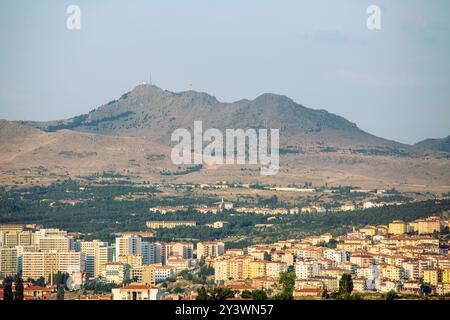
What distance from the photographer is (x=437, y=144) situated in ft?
355

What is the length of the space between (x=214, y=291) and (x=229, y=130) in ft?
238

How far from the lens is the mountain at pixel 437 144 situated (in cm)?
10644

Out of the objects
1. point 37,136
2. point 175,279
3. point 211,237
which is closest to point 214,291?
point 175,279

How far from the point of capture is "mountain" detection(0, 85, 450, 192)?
87.6 m

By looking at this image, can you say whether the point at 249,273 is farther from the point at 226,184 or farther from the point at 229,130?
the point at 229,130

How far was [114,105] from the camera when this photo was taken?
384ft

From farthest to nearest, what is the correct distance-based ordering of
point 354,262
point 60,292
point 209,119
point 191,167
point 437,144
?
1. point 437,144
2. point 209,119
3. point 191,167
4. point 354,262
5. point 60,292

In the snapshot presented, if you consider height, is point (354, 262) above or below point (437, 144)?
below

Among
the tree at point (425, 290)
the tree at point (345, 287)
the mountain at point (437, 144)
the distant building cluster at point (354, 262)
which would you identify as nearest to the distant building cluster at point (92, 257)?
the distant building cluster at point (354, 262)

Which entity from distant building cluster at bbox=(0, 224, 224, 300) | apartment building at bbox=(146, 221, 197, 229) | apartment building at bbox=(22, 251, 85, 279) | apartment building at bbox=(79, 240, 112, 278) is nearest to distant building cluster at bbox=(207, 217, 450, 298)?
distant building cluster at bbox=(0, 224, 224, 300)

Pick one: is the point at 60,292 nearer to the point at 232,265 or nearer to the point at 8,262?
the point at 232,265

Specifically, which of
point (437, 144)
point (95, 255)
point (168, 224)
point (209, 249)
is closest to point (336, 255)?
point (209, 249)

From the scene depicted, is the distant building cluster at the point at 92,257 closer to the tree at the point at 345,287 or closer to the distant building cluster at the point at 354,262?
the distant building cluster at the point at 354,262

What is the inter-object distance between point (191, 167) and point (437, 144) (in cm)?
2400
